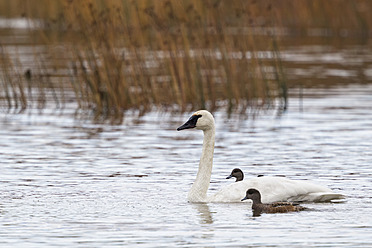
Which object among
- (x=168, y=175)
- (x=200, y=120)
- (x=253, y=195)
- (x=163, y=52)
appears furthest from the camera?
(x=163, y=52)

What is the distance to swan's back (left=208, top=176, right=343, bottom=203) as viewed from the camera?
11.1 metres

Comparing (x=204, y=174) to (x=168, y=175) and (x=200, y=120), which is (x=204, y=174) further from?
(x=168, y=175)

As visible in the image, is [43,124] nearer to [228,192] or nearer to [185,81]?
[185,81]

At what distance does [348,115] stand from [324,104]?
2.07 metres

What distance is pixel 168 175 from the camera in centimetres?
1320

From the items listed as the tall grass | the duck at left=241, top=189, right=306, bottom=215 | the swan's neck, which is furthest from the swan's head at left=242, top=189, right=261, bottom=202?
the tall grass

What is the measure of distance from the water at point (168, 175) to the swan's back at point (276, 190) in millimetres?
154

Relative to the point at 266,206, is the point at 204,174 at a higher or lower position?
higher

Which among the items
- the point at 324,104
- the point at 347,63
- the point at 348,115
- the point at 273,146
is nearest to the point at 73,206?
the point at 273,146

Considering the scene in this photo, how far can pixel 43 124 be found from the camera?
62.6 ft

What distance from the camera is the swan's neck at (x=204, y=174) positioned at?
11312 millimetres

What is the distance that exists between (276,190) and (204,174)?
0.90m

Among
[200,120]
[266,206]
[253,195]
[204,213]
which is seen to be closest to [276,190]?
[253,195]

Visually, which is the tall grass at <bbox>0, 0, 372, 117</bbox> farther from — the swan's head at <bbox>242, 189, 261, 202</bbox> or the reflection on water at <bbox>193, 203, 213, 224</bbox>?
the swan's head at <bbox>242, 189, 261, 202</bbox>
